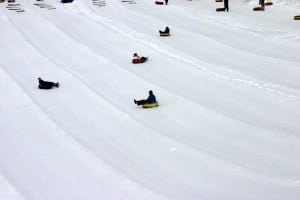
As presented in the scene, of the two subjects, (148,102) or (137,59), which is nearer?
(148,102)

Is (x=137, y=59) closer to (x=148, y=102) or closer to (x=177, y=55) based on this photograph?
(x=177, y=55)

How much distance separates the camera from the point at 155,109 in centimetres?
1652

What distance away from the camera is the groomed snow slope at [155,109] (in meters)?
11.7

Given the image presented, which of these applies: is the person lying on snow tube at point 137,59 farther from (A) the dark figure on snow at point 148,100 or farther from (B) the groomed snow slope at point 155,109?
(A) the dark figure on snow at point 148,100

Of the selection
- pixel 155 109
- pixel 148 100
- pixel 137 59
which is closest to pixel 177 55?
pixel 137 59

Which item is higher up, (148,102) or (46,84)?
(46,84)

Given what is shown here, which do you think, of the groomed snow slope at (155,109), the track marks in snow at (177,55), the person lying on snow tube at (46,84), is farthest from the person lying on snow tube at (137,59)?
the person lying on snow tube at (46,84)

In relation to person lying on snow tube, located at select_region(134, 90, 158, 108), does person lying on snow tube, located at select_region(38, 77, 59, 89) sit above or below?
above

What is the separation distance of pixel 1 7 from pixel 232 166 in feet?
81.0

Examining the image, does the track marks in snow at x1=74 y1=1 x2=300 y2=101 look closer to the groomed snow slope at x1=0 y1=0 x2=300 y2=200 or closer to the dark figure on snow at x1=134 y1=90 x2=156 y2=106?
the groomed snow slope at x1=0 y1=0 x2=300 y2=200

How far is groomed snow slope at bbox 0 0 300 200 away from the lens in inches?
460

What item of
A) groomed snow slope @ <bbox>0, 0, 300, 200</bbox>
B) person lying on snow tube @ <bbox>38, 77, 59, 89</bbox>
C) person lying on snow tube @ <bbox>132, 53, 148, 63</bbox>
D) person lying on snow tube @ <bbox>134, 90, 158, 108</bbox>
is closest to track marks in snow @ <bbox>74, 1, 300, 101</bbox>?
groomed snow slope @ <bbox>0, 0, 300, 200</bbox>

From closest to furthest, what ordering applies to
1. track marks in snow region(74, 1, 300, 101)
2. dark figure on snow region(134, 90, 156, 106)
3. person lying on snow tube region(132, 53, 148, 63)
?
dark figure on snow region(134, 90, 156, 106)
track marks in snow region(74, 1, 300, 101)
person lying on snow tube region(132, 53, 148, 63)

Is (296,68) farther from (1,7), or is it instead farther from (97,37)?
(1,7)
